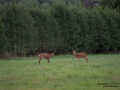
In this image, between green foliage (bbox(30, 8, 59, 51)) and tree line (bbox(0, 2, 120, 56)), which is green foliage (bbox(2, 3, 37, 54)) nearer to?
tree line (bbox(0, 2, 120, 56))

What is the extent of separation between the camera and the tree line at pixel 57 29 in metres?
34.7

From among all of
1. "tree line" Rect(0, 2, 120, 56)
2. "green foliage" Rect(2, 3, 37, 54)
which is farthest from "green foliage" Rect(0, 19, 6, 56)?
"green foliage" Rect(2, 3, 37, 54)

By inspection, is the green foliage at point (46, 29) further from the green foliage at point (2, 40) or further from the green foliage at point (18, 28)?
the green foliage at point (2, 40)

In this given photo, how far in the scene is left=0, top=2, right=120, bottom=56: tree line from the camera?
114ft

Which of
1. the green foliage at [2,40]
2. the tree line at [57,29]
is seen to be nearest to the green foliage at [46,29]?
the tree line at [57,29]

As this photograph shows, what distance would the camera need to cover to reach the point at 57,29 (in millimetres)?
38531

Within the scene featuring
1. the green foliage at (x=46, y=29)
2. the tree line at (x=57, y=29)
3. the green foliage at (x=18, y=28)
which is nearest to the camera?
the green foliage at (x=18, y=28)

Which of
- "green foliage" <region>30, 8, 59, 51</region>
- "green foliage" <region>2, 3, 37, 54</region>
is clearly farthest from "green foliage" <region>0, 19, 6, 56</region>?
"green foliage" <region>30, 8, 59, 51</region>

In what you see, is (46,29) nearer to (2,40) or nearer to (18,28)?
(18,28)

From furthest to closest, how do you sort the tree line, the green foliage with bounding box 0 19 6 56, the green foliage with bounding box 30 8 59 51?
the green foliage with bounding box 30 8 59 51
the tree line
the green foliage with bounding box 0 19 6 56

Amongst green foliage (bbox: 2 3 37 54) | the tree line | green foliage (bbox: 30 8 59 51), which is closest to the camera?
green foliage (bbox: 2 3 37 54)

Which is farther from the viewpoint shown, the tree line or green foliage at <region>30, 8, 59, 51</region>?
green foliage at <region>30, 8, 59, 51</region>

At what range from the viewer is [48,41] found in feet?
124

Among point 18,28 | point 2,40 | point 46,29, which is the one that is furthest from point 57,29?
point 2,40
